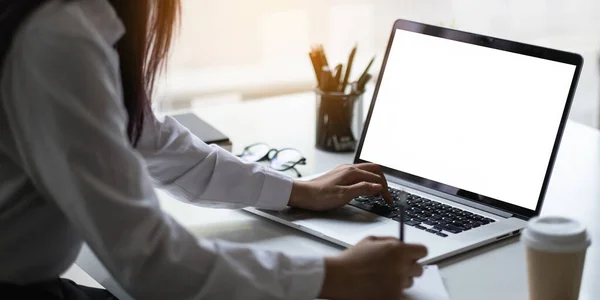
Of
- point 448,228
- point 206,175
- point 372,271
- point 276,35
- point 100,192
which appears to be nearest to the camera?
point 100,192

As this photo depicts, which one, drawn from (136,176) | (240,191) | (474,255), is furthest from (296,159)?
(136,176)

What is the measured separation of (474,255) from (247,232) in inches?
12.8

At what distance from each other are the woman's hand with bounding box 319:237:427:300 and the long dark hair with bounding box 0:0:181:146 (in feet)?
1.05

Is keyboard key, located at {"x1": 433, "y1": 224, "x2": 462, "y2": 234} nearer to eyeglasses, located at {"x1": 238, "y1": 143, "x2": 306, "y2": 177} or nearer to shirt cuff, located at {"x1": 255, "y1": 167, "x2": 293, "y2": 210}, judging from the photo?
shirt cuff, located at {"x1": 255, "y1": 167, "x2": 293, "y2": 210}

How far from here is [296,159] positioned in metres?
1.58

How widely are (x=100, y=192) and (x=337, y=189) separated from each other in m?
0.50

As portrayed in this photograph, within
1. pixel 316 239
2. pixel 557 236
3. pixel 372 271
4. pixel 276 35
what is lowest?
pixel 276 35

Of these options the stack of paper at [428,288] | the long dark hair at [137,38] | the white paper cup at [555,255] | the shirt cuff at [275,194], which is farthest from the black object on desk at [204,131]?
the white paper cup at [555,255]

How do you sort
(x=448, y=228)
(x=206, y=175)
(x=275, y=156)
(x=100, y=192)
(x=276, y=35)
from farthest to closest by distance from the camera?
(x=276, y=35), (x=275, y=156), (x=206, y=175), (x=448, y=228), (x=100, y=192)

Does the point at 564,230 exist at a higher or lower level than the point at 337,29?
higher

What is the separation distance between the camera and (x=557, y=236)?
92 cm

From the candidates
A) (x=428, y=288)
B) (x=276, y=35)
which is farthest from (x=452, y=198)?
(x=276, y=35)

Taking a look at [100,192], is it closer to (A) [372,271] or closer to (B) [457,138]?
(A) [372,271]

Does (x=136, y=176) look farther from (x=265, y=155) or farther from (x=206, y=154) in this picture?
(x=265, y=155)
